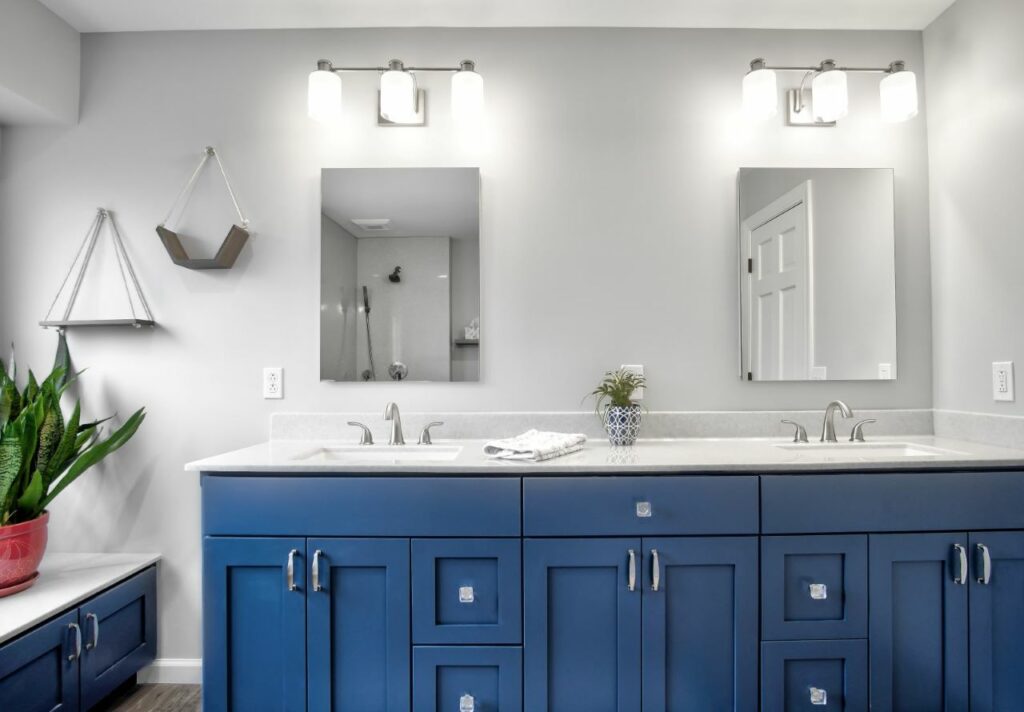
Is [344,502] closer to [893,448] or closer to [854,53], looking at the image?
[893,448]

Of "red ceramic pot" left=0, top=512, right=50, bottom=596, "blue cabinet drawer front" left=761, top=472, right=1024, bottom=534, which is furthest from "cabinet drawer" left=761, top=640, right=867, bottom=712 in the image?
"red ceramic pot" left=0, top=512, right=50, bottom=596

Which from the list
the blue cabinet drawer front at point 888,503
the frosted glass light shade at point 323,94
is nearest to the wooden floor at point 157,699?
the blue cabinet drawer front at point 888,503

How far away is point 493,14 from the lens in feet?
6.48

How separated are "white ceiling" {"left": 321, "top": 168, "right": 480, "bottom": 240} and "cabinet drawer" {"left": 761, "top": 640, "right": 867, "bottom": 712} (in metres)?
1.69

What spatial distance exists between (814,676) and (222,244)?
243 centimetres

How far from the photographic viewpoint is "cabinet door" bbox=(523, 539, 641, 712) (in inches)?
58.0

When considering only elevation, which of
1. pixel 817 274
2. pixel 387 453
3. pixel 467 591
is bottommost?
pixel 467 591

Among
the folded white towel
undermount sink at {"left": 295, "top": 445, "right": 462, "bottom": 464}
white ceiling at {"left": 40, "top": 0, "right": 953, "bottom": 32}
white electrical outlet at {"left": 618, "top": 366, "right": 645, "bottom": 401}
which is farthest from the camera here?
white electrical outlet at {"left": 618, "top": 366, "right": 645, "bottom": 401}

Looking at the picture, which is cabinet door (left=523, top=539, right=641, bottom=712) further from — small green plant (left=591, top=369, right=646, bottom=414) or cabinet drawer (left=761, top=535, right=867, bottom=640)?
small green plant (left=591, top=369, right=646, bottom=414)

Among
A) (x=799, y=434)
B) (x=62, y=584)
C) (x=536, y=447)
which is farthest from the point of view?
(x=799, y=434)

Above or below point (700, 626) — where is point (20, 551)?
above

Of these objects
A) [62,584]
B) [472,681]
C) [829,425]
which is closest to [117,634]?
[62,584]

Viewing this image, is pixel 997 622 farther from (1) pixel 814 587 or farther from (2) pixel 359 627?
(2) pixel 359 627

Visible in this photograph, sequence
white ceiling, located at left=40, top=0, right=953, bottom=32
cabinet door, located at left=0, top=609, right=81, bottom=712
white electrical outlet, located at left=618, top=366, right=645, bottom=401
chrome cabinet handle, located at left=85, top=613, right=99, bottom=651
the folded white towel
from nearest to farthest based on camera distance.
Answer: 1. cabinet door, located at left=0, top=609, right=81, bottom=712
2. the folded white towel
3. chrome cabinet handle, located at left=85, top=613, right=99, bottom=651
4. white ceiling, located at left=40, top=0, right=953, bottom=32
5. white electrical outlet, located at left=618, top=366, right=645, bottom=401
